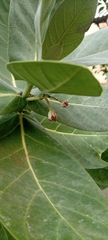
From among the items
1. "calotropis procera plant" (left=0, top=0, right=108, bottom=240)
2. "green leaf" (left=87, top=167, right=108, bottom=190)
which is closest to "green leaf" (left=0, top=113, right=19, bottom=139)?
"calotropis procera plant" (left=0, top=0, right=108, bottom=240)

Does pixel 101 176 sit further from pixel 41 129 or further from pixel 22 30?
pixel 22 30

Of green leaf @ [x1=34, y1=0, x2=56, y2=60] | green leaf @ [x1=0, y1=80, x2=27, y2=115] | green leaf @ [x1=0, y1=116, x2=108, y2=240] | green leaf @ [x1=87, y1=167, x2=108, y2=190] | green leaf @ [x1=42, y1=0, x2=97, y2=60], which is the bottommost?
Answer: green leaf @ [x1=87, y1=167, x2=108, y2=190]

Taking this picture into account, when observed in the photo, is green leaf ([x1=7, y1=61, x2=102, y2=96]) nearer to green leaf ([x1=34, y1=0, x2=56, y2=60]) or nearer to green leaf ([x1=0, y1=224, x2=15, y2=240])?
green leaf ([x1=34, y1=0, x2=56, y2=60])

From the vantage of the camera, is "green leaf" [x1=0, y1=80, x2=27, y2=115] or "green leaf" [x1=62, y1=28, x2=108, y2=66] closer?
"green leaf" [x1=0, y1=80, x2=27, y2=115]

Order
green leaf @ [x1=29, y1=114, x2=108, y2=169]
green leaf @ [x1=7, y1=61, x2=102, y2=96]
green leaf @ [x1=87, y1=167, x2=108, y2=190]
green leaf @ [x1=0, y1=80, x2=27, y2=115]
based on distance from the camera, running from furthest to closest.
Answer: green leaf @ [x1=87, y1=167, x2=108, y2=190] → green leaf @ [x1=29, y1=114, x2=108, y2=169] → green leaf @ [x1=0, y1=80, x2=27, y2=115] → green leaf @ [x1=7, y1=61, x2=102, y2=96]

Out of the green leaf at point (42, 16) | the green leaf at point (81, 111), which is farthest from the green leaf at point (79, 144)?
the green leaf at point (42, 16)

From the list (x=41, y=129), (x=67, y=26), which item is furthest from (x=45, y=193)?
(x=67, y=26)

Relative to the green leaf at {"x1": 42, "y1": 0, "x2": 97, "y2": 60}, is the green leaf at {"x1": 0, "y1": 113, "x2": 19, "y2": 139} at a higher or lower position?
lower
